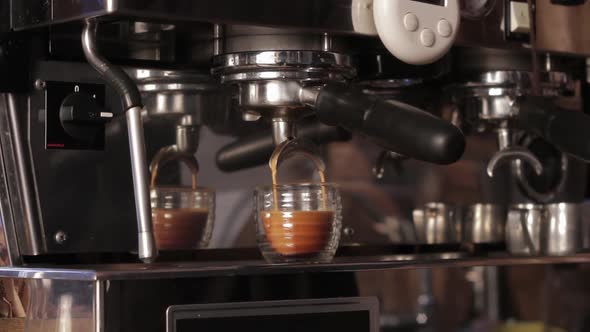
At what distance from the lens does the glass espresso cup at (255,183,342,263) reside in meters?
1.03

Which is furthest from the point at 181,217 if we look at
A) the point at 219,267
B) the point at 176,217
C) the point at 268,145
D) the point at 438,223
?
the point at 438,223

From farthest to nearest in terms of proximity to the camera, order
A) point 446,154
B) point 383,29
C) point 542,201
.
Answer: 1. point 542,201
2. point 383,29
3. point 446,154

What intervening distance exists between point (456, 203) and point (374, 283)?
1.27 feet

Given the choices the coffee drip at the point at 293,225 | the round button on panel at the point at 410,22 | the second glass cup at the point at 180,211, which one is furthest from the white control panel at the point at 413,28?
the second glass cup at the point at 180,211

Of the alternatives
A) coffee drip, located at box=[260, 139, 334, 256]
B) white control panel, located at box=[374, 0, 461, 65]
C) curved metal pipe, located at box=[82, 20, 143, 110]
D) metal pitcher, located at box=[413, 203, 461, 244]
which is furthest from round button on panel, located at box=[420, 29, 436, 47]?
metal pitcher, located at box=[413, 203, 461, 244]

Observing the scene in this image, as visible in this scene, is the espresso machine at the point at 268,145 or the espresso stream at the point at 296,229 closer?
the espresso machine at the point at 268,145

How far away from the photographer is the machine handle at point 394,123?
34.0 inches

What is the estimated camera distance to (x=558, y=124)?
42.4 inches

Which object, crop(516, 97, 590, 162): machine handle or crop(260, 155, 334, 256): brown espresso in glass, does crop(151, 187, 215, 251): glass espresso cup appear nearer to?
crop(260, 155, 334, 256): brown espresso in glass

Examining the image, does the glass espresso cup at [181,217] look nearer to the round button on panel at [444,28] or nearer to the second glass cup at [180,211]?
the second glass cup at [180,211]

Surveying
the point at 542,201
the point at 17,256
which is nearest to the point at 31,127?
the point at 17,256

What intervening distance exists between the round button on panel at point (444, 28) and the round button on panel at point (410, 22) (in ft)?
0.09

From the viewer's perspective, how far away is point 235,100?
3.53 feet

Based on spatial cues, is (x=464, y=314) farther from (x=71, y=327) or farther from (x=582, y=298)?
(x=71, y=327)
